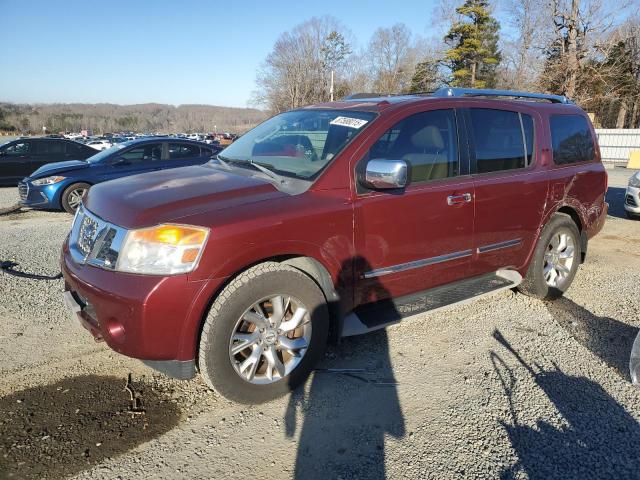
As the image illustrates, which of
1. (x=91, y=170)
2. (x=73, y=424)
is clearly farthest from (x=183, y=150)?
(x=73, y=424)

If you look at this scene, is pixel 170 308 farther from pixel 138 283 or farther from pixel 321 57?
pixel 321 57

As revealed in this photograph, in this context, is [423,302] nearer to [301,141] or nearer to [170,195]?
[301,141]

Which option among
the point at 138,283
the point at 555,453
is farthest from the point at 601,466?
the point at 138,283

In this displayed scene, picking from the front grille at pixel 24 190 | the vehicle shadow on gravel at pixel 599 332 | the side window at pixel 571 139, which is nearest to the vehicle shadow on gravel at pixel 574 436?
the vehicle shadow on gravel at pixel 599 332

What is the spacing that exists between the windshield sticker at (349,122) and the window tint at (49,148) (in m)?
11.3

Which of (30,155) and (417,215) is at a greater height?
(30,155)

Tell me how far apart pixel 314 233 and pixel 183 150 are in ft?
25.4

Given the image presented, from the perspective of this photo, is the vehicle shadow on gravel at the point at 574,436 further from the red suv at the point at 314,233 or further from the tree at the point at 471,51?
the tree at the point at 471,51

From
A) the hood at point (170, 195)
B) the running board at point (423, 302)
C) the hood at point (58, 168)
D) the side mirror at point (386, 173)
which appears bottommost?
the running board at point (423, 302)

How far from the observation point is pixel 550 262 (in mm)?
4555

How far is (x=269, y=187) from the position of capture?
2969 millimetres

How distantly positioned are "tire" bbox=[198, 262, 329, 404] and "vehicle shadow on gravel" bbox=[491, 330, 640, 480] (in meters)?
1.26

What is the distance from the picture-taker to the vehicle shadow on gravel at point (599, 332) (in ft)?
11.3

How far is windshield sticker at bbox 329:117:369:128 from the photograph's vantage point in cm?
331
